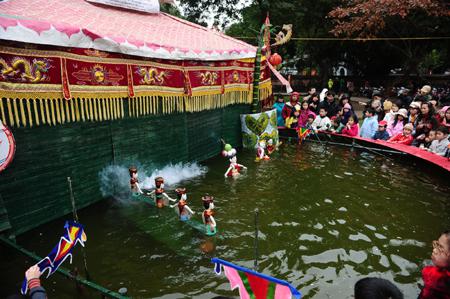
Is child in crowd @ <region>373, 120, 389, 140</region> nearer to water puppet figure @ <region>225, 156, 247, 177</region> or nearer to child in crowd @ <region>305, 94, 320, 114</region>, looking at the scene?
child in crowd @ <region>305, 94, 320, 114</region>

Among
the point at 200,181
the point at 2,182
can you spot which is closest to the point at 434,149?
the point at 200,181

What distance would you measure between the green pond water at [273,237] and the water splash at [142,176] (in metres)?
0.25

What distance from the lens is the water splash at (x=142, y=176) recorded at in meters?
6.30

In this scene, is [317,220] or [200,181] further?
[200,181]

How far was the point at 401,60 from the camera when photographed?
2931 centimetres

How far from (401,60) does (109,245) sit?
31.7m

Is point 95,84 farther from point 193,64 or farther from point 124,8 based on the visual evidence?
point 124,8

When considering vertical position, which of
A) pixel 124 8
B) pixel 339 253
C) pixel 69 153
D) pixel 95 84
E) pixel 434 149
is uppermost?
pixel 124 8

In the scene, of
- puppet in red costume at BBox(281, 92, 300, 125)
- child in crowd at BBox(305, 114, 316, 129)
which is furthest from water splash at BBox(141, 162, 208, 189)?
puppet in red costume at BBox(281, 92, 300, 125)

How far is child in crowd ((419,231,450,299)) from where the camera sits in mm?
2722

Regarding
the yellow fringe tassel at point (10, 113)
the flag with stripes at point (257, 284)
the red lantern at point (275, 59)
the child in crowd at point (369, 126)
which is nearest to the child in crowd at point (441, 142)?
the child in crowd at point (369, 126)

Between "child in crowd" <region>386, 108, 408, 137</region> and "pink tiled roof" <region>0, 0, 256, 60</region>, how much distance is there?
16.8 feet

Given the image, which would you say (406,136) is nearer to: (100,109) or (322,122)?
(322,122)

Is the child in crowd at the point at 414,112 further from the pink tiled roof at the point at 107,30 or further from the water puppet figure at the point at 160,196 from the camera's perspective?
the water puppet figure at the point at 160,196
